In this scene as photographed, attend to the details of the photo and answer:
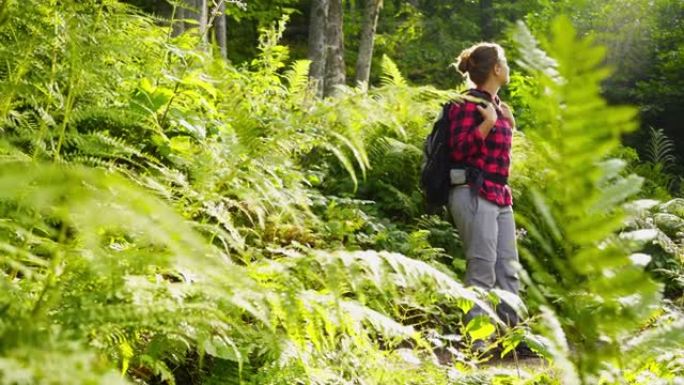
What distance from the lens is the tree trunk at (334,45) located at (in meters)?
11.1

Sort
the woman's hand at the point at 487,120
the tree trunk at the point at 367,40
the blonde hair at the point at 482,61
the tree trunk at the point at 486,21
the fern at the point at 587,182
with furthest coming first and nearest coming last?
the tree trunk at the point at 486,21 → the tree trunk at the point at 367,40 → the blonde hair at the point at 482,61 → the woman's hand at the point at 487,120 → the fern at the point at 587,182

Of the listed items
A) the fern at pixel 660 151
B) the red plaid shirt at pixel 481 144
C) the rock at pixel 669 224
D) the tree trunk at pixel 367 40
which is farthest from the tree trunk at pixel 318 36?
the red plaid shirt at pixel 481 144

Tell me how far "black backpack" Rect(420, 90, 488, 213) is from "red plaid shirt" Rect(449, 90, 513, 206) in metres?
0.04

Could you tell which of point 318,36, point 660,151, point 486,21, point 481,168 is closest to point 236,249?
point 481,168

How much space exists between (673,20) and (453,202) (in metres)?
13.7

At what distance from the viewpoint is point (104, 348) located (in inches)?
56.3

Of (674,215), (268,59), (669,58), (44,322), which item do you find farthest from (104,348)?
(669,58)

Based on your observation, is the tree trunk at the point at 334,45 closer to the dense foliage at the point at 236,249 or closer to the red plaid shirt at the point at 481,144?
the dense foliage at the point at 236,249

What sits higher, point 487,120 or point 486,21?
point 486,21

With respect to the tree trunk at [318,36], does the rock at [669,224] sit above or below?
below

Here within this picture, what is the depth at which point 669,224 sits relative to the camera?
7535 mm

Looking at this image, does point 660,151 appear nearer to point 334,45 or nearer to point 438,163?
point 334,45

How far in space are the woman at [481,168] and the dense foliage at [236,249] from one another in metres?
0.65

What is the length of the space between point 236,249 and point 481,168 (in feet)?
8.21
